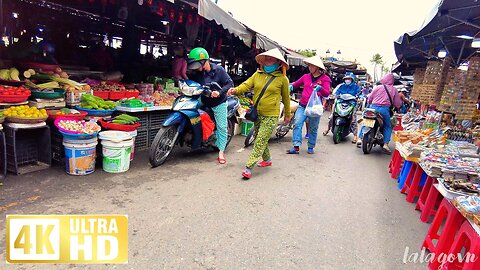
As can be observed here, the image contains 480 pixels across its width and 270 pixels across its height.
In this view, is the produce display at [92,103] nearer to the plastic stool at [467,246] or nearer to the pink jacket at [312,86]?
the pink jacket at [312,86]

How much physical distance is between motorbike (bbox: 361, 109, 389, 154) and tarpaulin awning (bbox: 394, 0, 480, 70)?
1.56 meters

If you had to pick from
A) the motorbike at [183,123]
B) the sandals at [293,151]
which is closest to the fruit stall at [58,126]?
the motorbike at [183,123]

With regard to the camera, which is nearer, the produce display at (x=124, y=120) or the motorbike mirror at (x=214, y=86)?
the produce display at (x=124, y=120)

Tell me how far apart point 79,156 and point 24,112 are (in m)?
0.86

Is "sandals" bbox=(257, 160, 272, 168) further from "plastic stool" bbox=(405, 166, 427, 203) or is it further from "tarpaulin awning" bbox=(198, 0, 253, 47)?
"tarpaulin awning" bbox=(198, 0, 253, 47)

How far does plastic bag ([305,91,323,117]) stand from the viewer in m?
5.93

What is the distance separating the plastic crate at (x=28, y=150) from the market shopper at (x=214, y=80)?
7.53ft

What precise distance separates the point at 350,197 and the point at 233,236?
2011mm

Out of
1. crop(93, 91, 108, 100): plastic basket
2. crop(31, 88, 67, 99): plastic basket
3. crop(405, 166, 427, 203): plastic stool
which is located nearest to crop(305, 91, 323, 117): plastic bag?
crop(405, 166, 427, 203): plastic stool

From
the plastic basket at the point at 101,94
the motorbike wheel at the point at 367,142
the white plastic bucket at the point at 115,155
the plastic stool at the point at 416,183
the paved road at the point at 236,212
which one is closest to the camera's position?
the paved road at the point at 236,212

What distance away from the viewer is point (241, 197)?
12.6ft

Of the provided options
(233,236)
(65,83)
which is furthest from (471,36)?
(65,83)

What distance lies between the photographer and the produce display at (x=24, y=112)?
3828 millimetres

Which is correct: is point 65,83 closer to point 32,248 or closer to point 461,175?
point 32,248
